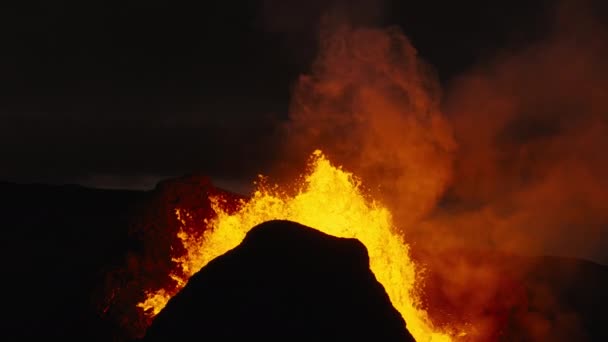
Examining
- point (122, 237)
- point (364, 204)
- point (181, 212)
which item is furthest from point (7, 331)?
point (364, 204)

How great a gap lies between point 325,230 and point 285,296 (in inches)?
205

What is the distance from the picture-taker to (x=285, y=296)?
9797 mm

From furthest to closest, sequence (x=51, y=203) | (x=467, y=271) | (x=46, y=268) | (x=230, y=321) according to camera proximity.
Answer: (x=51, y=203) → (x=46, y=268) → (x=467, y=271) → (x=230, y=321)

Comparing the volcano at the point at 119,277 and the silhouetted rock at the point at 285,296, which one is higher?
the volcano at the point at 119,277

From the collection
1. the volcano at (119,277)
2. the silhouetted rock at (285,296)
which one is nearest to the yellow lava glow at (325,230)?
the volcano at (119,277)

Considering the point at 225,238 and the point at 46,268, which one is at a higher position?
the point at 46,268

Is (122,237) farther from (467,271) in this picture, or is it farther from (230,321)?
(467,271)

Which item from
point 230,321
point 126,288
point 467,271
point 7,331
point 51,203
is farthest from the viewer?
point 51,203

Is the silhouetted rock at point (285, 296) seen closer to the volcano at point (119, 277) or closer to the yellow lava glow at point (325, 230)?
the volcano at point (119, 277)

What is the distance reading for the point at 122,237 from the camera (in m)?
15.2

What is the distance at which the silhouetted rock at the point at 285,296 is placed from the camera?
949cm

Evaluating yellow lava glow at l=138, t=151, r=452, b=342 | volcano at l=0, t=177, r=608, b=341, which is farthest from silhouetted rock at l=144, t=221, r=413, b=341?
yellow lava glow at l=138, t=151, r=452, b=342

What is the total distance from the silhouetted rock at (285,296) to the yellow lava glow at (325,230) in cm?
408

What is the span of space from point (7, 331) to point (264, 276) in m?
12.9
